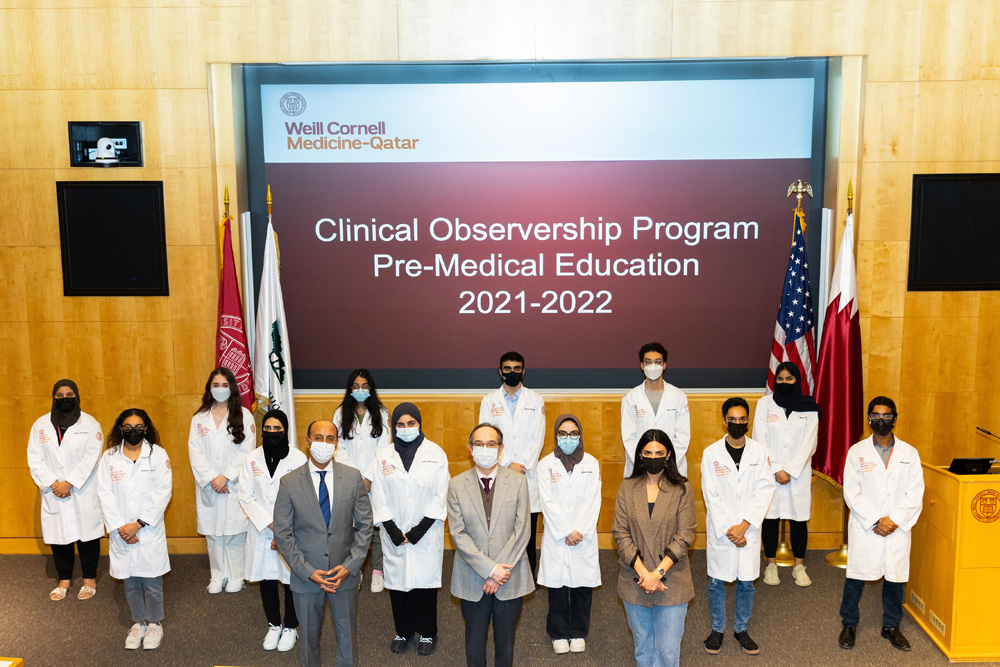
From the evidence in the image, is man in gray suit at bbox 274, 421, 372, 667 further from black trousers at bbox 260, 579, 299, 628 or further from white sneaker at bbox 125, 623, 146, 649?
white sneaker at bbox 125, 623, 146, 649

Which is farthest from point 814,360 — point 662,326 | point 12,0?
point 12,0

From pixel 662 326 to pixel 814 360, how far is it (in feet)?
3.90

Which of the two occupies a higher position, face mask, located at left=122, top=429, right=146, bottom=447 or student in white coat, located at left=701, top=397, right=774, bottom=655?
face mask, located at left=122, top=429, right=146, bottom=447

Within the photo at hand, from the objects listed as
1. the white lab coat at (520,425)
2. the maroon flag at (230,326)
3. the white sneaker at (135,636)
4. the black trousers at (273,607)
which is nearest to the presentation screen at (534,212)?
the maroon flag at (230,326)

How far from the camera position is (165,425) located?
641cm

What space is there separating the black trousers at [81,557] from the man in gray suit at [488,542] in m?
3.01

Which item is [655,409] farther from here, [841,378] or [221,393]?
[221,393]

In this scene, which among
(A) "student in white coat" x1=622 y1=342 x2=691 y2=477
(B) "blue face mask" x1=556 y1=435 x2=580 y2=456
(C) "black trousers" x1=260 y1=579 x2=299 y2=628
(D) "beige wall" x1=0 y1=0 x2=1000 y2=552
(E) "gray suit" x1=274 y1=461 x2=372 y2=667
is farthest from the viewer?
(D) "beige wall" x1=0 y1=0 x2=1000 y2=552

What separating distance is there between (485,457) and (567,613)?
4.38 ft

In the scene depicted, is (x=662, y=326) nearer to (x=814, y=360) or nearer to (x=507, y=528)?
(x=814, y=360)

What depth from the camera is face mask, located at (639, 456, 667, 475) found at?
4.16 meters

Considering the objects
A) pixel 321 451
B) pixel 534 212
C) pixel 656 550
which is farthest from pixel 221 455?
pixel 656 550

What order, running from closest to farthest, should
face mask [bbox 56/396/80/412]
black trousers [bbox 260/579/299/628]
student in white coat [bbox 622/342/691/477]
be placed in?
1. black trousers [bbox 260/579/299/628]
2. face mask [bbox 56/396/80/412]
3. student in white coat [bbox 622/342/691/477]

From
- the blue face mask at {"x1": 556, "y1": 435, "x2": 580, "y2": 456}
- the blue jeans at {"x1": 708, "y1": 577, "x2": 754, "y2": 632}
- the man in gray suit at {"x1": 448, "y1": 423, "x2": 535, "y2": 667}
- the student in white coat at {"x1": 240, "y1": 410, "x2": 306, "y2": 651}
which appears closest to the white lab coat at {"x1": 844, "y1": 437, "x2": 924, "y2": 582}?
the blue jeans at {"x1": 708, "y1": 577, "x2": 754, "y2": 632}
